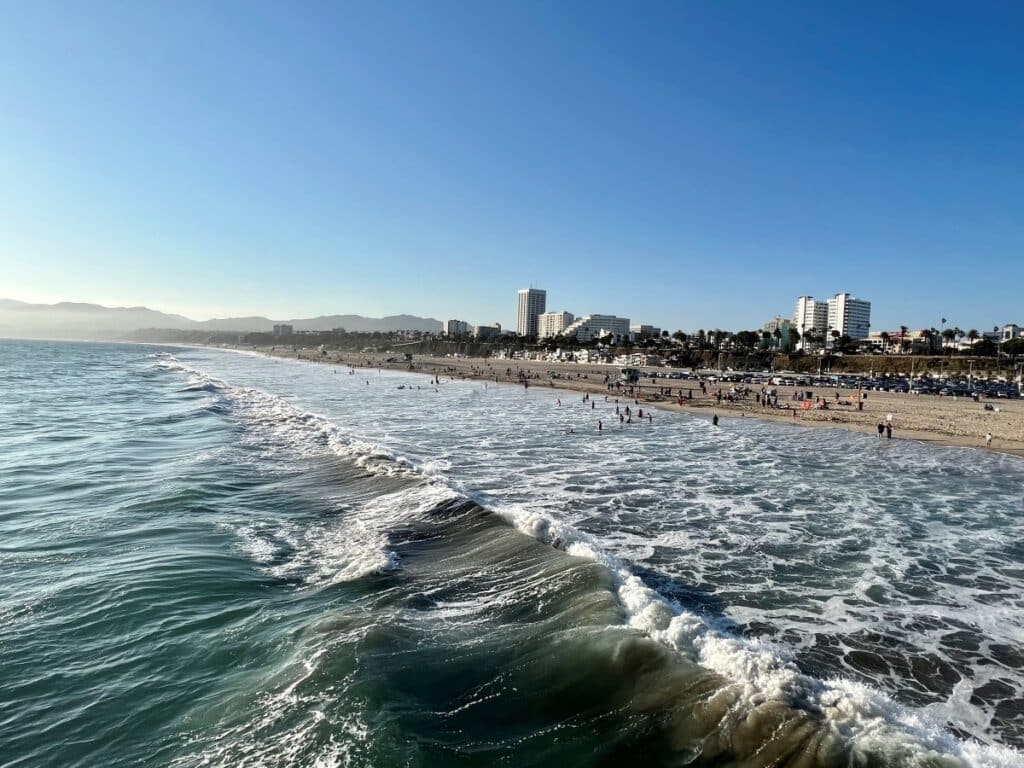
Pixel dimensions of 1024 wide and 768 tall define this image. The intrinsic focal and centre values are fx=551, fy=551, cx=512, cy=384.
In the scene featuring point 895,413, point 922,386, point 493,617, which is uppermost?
point 922,386

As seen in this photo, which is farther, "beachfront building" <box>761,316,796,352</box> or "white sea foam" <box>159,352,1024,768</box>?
"beachfront building" <box>761,316,796,352</box>

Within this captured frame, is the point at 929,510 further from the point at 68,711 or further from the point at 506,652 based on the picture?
the point at 68,711

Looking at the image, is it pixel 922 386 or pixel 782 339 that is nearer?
pixel 922 386

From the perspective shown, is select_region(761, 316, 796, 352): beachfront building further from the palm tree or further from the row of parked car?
the row of parked car

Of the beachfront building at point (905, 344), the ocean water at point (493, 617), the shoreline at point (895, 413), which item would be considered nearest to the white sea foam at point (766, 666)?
the ocean water at point (493, 617)

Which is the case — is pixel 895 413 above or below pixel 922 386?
below

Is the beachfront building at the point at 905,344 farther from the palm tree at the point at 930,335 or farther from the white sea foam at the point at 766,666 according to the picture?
the white sea foam at the point at 766,666

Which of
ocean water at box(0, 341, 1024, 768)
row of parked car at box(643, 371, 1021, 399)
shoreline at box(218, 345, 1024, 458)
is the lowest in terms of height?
ocean water at box(0, 341, 1024, 768)

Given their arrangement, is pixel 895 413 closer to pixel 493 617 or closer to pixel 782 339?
pixel 493 617

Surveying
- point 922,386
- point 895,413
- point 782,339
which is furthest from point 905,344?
point 895,413

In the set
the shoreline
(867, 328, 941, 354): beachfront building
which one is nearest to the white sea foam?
the shoreline
